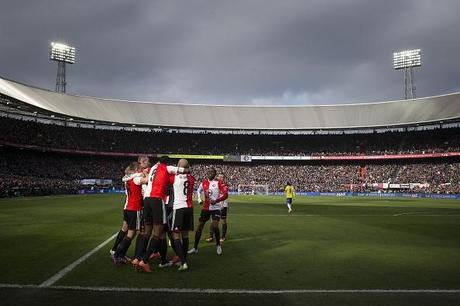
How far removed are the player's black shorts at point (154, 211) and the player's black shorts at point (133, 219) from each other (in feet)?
2.57

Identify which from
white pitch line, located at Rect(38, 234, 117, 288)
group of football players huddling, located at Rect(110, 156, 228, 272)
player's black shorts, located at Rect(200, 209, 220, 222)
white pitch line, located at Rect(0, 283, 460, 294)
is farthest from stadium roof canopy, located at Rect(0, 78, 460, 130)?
white pitch line, located at Rect(0, 283, 460, 294)

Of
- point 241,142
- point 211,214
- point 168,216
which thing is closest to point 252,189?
point 241,142

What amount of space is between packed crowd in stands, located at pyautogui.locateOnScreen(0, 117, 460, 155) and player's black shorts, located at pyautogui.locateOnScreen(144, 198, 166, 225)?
65125mm

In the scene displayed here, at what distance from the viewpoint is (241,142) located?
8700cm

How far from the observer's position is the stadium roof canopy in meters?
71.3

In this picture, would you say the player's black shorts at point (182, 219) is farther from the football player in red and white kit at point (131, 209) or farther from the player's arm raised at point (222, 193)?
the player's arm raised at point (222, 193)

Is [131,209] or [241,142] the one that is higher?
[241,142]

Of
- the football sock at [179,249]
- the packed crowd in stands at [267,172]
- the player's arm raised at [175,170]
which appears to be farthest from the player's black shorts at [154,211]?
the packed crowd in stands at [267,172]

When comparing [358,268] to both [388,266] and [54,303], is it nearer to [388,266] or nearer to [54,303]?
[388,266]

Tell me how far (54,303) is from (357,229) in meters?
13.4

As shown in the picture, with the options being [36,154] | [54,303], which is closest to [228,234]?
[54,303]

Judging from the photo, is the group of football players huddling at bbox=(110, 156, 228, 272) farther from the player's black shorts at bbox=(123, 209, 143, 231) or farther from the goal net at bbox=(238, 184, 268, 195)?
the goal net at bbox=(238, 184, 268, 195)

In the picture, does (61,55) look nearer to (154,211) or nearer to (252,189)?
(252,189)

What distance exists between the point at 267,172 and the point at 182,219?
73.6 meters
